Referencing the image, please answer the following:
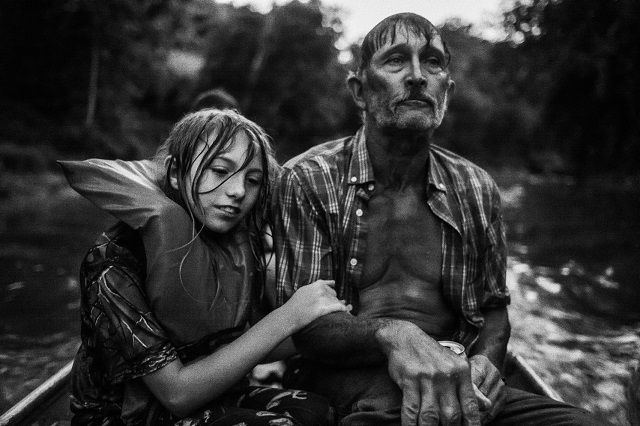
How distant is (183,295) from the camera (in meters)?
1.74

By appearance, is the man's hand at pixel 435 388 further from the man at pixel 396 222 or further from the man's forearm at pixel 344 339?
the man at pixel 396 222

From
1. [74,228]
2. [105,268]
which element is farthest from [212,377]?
[74,228]

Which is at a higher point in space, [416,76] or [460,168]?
[416,76]

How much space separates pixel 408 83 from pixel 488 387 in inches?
46.7

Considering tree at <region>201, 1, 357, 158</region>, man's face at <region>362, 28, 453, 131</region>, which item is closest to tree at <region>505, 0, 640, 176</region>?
man's face at <region>362, 28, 453, 131</region>

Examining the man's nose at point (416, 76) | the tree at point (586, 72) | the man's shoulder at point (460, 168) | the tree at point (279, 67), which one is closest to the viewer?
the man's nose at point (416, 76)

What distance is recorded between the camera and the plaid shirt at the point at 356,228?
2.16 m

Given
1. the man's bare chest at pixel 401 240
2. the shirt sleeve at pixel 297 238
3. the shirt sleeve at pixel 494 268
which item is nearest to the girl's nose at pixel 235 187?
the shirt sleeve at pixel 297 238

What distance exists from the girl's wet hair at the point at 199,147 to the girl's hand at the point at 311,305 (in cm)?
Answer: 34

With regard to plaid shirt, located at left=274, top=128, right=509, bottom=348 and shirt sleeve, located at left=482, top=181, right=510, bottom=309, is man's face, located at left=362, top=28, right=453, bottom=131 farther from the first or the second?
shirt sleeve, located at left=482, top=181, right=510, bottom=309

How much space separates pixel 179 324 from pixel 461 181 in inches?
53.9

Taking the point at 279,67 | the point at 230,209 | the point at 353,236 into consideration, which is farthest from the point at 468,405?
the point at 279,67

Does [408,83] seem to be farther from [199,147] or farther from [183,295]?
[183,295]

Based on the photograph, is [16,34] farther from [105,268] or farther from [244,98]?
[105,268]
